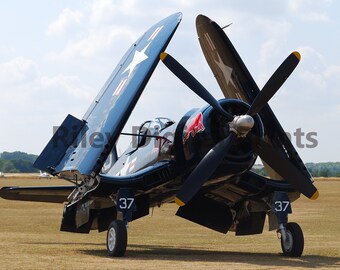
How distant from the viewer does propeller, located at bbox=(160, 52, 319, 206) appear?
13.2m

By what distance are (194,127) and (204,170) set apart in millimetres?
858

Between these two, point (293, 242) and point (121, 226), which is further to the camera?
point (293, 242)

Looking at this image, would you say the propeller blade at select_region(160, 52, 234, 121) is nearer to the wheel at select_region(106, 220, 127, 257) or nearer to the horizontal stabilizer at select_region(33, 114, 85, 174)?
the horizontal stabilizer at select_region(33, 114, 85, 174)

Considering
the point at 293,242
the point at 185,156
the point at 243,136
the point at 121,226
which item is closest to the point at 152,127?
the point at 185,156

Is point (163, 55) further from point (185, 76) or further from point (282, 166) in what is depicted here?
point (282, 166)

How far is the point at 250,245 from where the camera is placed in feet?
57.9

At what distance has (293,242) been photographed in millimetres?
14516

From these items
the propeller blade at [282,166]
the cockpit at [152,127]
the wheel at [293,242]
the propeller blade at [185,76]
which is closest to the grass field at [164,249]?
the wheel at [293,242]

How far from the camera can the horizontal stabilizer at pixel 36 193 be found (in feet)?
56.3

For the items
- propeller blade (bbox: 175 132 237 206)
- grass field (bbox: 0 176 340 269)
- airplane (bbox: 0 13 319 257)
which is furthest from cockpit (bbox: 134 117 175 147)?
grass field (bbox: 0 176 340 269)

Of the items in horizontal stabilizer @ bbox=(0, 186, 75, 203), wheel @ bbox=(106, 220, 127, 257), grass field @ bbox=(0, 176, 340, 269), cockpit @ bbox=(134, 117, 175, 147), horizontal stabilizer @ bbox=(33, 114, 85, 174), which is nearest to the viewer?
grass field @ bbox=(0, 176, 340, 269)

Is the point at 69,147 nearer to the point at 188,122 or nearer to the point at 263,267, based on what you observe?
the point at 188,122

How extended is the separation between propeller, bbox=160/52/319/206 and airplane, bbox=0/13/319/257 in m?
0.02

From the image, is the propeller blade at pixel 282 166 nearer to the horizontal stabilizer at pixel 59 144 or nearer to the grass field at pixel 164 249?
the grass field at pixel 164 249
